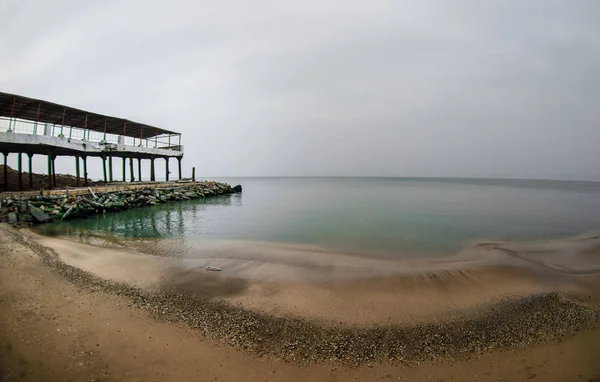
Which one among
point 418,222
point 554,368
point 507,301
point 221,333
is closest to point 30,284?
point 221,333

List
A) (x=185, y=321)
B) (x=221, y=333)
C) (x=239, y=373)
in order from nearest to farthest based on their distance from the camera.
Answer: (x=239, y=373), (x=221, y=333), (x=185, y=321)

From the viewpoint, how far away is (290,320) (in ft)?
16.2

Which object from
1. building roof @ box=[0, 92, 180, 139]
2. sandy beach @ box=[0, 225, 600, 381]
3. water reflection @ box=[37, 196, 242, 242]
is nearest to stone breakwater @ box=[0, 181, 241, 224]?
water reflection @ box=[37, 196, 242, 242]

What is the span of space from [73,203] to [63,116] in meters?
9.38

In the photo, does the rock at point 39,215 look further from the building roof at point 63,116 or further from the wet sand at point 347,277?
the building roof at point 63,116

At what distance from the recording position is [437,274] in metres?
7.98

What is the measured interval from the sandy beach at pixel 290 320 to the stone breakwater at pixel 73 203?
28.0 feet

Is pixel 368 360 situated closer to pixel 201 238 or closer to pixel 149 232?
pixel 201 238

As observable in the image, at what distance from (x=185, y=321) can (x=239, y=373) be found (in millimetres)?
1849

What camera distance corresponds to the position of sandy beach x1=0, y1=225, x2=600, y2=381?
11.8ft

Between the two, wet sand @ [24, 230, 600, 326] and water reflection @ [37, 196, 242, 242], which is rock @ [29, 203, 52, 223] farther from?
wet sand @ [24, 230, 600, 326]

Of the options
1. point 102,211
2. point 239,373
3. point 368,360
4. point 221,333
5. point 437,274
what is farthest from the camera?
point 102,211

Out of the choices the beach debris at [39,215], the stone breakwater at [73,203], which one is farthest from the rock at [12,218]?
the beach debris at [39,215]

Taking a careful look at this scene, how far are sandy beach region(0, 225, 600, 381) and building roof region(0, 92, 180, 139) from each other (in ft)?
53.0
